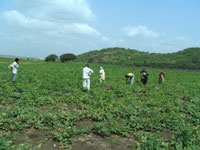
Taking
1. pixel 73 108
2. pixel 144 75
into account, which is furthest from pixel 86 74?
pixel 144 75

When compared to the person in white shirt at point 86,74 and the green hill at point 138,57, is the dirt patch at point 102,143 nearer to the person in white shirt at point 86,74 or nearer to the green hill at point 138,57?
the person in white shirt at point 86,74

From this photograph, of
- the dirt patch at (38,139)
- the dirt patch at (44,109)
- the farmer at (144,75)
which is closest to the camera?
the dirt patch at (38,139)

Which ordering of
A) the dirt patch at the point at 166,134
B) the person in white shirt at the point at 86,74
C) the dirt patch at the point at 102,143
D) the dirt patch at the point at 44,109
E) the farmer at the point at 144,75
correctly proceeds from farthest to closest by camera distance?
the farmer at the point at 144,75 → the person in white shirt at the point at 86,74 → the dirt patch at the point at 44,109 → the dirt patch at the point at 166,134 → the dirt patch at the point at 102,143

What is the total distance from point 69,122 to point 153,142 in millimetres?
2649

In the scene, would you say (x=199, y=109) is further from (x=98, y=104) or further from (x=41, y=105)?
(x=41, y=105)

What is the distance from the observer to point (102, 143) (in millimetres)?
4840

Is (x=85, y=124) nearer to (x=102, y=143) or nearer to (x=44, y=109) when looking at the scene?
(x=102, y=143)

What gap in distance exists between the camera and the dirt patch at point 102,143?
461cm

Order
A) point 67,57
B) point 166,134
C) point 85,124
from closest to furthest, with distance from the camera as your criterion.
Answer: point 166,134, point 85,124, point 67,57

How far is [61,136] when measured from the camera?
15.5 feet

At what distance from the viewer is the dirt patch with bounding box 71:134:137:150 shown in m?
4.61

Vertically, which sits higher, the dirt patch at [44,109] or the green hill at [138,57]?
the green hill at [138,57]

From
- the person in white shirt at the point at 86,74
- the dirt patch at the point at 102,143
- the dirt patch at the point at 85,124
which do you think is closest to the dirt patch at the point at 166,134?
the dirt patch at the point at 102,143

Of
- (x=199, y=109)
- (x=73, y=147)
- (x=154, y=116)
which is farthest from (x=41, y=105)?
(x=199, y=109)
